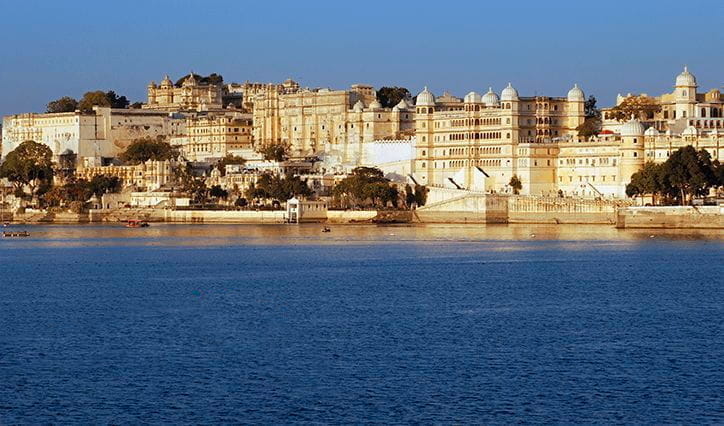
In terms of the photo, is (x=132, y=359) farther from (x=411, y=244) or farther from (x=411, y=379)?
(x=411, y=244)

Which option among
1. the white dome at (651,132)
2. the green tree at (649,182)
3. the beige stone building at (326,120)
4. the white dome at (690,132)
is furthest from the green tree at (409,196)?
the white dome at (690,132)

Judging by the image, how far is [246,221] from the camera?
311ft

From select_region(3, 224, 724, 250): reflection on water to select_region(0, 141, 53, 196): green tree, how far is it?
26.3 meters

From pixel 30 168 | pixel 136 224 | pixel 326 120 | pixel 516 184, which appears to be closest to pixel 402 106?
pixel 326 120

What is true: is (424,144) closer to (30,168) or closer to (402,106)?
(402,106)

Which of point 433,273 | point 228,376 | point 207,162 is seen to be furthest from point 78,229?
point 228,376

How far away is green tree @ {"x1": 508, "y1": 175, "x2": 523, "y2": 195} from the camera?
89312mm

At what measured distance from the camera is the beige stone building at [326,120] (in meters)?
105

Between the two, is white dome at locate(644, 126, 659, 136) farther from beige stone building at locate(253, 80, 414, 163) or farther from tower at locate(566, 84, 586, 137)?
beige stone building at locate(253, 80, 414, 163)

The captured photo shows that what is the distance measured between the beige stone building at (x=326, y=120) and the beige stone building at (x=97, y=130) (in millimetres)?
12293

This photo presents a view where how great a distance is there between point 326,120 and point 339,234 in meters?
34.9

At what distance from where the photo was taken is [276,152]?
357 feet

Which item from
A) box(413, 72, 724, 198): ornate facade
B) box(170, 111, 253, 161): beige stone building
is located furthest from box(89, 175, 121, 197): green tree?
box(413, 72, 724, 198): ornate facade

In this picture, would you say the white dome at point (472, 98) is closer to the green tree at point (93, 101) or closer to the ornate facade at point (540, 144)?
the ornate facade at point (540, 144)
